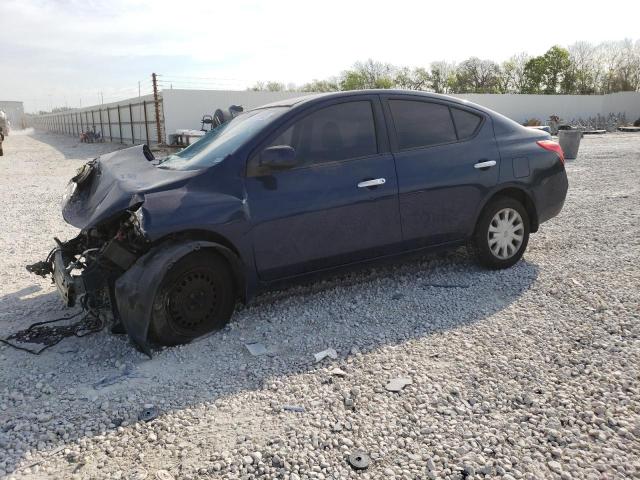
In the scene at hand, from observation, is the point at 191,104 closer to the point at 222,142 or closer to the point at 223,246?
the point at 222,142

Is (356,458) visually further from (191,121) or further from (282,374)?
(191,121)

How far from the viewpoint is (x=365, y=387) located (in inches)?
125

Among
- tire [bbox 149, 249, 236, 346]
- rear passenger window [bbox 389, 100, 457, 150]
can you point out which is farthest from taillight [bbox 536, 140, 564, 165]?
tire [bbox 149, 249, 236, 346]

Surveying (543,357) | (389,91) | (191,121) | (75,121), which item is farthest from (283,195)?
(75,121)

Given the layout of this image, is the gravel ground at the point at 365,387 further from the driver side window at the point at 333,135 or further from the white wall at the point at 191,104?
the white wall at the point at 191,104

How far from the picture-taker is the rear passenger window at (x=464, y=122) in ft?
16.1

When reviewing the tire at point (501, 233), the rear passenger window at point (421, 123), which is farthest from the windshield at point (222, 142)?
the tire at point (501, 233)

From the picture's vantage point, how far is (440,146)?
4.72 metres

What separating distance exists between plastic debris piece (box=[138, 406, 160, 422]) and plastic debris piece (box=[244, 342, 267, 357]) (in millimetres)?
829

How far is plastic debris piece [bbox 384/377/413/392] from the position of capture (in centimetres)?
315

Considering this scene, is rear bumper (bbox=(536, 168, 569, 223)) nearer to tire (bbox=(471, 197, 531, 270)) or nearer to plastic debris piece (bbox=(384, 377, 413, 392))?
tire (bbox=(471, 197, 531, 270))

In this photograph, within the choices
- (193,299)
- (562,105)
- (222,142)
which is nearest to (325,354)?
(193,299)

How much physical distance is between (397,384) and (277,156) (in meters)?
1.85

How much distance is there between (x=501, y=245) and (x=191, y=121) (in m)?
25.1
